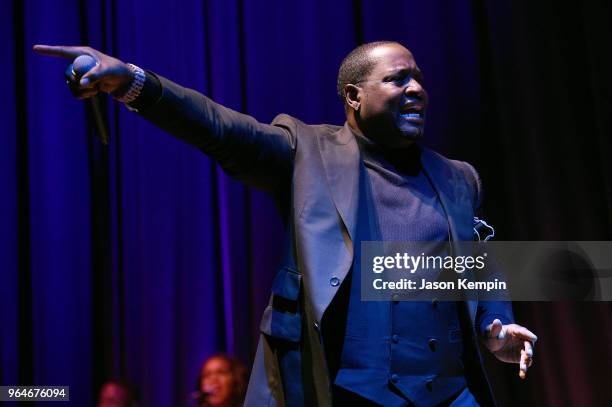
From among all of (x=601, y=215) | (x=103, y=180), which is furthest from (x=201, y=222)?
(x=601, y=215)

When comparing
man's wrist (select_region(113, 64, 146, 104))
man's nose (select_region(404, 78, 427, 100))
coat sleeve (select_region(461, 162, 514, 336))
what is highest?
man's nose (select_region(404, 78, 427, 100))

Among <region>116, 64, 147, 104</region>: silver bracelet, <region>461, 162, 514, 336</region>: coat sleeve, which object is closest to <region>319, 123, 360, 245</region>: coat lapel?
<region>461, 162, 514, 336</region>: coat sleeve

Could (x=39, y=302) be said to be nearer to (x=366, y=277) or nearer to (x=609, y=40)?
(x=366, y=277)

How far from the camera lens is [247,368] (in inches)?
151

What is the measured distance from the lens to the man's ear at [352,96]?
2.32 metres

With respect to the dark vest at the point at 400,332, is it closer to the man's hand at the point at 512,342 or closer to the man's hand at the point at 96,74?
the man's hand at the point at 512,342

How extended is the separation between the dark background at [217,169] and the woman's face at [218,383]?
0.12 meters

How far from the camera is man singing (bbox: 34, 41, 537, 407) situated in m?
1.87

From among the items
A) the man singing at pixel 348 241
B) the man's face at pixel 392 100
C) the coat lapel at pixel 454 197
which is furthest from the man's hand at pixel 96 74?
the coat lapel at pixel 454 197

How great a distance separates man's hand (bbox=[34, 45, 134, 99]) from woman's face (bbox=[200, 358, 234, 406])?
2326 mm

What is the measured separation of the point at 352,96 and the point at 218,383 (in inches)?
74.9

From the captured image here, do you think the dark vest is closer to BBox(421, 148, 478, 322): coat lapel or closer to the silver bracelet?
BBox(421, 148, 478, 322): coat lapel

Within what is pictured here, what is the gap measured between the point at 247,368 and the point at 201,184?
3.02 ft

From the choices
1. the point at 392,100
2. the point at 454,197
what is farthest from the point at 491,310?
the point at 392,100
